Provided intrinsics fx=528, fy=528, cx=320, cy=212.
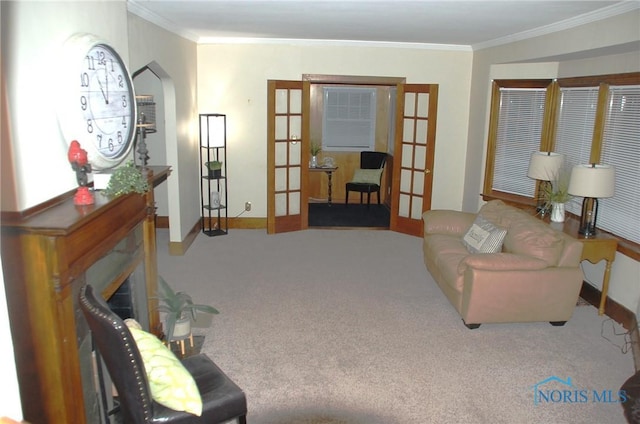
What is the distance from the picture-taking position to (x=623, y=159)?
187 inches

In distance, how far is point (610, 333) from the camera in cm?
436

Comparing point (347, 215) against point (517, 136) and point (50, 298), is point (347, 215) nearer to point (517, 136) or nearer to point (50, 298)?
point (517, 136)

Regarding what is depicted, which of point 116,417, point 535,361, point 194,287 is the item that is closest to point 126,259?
point 116,417

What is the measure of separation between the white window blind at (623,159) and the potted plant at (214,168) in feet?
14.7

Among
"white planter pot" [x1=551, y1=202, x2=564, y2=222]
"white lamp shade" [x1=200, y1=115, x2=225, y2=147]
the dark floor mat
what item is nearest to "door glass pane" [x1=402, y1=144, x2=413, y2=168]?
the dark floor mat

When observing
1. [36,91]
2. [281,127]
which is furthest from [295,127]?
[36,91]

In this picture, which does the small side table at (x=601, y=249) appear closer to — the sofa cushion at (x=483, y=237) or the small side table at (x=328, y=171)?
the sofa cushion at (x=483, y=237)

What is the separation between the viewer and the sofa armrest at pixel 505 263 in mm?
4164

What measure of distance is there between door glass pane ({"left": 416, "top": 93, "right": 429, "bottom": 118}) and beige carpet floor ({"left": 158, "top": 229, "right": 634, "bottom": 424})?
2240mm

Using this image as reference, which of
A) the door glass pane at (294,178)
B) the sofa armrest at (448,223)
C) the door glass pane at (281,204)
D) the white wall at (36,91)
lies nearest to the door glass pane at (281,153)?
the door glass pane at (294,178)

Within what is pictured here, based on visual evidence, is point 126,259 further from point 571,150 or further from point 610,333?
point 571,150

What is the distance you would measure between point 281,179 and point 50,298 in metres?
5.24

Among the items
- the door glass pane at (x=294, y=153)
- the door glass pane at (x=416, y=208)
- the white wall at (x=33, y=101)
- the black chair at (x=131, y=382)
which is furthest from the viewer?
the door glass pane at (x=416, y=208)

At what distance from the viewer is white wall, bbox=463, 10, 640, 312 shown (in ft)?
13.7
